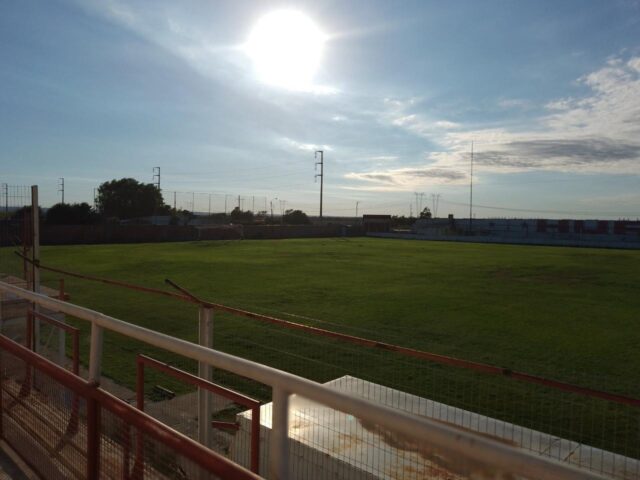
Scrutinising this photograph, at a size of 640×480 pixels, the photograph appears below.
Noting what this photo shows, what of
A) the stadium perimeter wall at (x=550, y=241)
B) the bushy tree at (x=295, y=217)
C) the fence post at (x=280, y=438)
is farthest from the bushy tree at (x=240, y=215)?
the fence post at (x=280, y=438)

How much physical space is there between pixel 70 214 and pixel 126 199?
1162 inches

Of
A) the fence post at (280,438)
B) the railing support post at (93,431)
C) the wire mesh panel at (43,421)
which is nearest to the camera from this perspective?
the fence post at (280,438)

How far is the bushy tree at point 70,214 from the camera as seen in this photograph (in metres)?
51.4

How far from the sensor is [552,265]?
28250mm

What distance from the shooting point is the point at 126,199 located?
80.6m

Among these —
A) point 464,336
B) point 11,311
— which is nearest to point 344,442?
point 11,311

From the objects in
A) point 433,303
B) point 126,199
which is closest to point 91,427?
point 433,303

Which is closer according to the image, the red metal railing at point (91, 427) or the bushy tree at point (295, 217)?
the red metal railing at point (91, 427)

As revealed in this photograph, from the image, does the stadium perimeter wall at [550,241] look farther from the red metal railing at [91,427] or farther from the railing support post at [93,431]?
the railing support post at [93,431]

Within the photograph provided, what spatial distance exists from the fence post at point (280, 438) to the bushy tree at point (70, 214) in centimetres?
5412

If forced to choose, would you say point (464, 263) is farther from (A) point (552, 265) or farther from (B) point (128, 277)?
(B) point (128, 277)

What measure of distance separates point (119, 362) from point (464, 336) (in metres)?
6.48

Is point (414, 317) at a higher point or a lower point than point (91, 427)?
lower

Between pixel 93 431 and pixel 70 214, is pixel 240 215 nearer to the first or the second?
pixel 70 214
